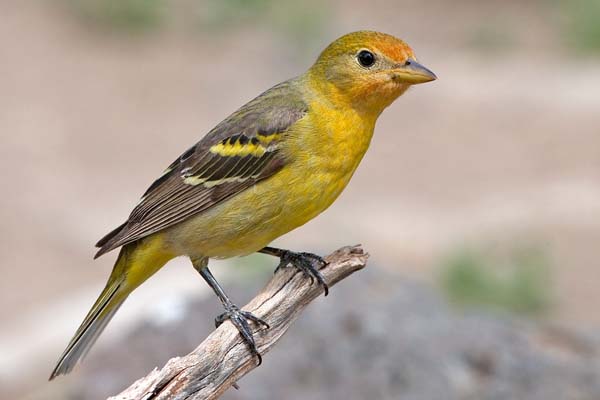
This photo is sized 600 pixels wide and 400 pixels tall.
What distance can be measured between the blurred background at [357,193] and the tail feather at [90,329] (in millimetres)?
1221

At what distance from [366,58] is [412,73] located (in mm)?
301

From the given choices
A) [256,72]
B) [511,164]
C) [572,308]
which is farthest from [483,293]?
[256,72]

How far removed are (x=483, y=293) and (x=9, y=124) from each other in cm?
721

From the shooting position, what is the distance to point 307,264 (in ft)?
17.7

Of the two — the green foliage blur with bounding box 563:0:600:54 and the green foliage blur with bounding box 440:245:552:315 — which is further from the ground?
the green foliage blur with bounding box 563:0:600:54

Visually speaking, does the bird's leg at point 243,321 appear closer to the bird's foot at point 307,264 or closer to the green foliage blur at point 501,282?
the bird's foot at point 307,264

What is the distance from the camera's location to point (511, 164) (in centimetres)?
1390

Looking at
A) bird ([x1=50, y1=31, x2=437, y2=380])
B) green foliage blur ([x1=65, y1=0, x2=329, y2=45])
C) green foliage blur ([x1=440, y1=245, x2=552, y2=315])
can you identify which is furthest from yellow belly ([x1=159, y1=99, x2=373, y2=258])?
green foliage blur ([x1=65, y1=0, x2=329, y2=45])

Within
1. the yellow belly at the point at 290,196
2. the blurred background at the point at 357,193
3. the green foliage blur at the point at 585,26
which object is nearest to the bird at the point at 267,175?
the yellow belly at the point at 290,196

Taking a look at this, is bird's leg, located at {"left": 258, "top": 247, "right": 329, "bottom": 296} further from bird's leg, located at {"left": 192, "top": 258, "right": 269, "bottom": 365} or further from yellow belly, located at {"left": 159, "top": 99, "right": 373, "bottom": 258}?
bird's leg, located at {"left": 192, "top": 258, "right": 269, "bottom": 365}

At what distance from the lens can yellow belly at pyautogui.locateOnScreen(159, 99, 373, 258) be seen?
5238mm

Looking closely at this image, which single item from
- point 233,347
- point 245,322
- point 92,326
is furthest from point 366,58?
point 92,326

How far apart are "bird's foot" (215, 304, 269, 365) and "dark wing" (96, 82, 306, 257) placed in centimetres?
70

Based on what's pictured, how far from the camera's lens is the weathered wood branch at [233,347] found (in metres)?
4.55
